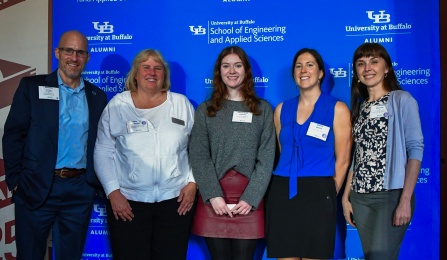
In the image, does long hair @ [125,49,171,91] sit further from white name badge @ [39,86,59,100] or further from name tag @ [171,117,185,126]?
white name badge @ [39,86,59,100]

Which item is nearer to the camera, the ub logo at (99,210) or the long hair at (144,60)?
the long hair at (144,60)

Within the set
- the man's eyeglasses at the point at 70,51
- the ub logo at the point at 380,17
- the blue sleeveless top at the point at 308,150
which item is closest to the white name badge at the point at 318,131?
the blue sleeveless top at the point at 308,150

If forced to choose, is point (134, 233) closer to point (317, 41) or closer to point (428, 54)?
point (317, 41)

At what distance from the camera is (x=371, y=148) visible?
2115 mm

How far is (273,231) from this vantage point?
223 cm

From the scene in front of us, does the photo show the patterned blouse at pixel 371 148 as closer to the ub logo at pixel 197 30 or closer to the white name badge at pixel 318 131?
the white name badge at pixel 318 131

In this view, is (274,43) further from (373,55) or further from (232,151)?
(232,151)

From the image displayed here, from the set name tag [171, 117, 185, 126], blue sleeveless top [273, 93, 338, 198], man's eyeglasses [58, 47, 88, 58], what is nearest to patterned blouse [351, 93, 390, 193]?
blue sleeveless top [273, 93, 338, 198]

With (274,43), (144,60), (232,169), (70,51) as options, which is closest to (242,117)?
(232,169)

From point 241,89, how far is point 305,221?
33.3 inches

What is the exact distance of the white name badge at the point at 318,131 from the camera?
7.27ft

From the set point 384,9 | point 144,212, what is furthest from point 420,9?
point 144,212

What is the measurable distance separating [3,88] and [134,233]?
1.78 m

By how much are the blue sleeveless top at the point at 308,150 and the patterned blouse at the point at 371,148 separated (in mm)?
145
